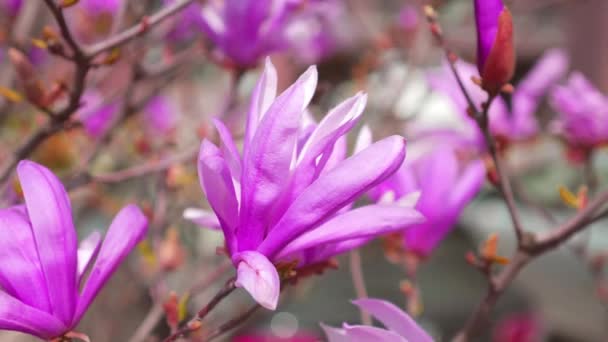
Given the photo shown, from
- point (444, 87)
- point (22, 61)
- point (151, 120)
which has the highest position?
point (22, 61)

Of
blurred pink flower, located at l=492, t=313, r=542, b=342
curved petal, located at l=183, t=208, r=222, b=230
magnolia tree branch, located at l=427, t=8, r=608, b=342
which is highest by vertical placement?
curved petal, located at l=183, t=208, r=222, b=230

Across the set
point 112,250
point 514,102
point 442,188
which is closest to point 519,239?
point 442,188

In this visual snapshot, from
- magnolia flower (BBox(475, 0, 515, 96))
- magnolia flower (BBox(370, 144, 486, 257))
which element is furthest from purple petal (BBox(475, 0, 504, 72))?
magnolia flower (BBox(370, 144, 486, 257))

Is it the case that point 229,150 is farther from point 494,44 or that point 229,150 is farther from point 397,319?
point 494,44

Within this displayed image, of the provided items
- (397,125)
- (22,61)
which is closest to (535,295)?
(397,125)

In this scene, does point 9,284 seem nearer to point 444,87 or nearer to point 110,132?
point 110,132

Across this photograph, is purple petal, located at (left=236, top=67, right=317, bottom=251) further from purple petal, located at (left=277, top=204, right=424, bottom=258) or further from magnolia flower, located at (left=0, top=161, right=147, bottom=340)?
magnolia flower, located at (left=0, top=161, right=147, bottom=340)

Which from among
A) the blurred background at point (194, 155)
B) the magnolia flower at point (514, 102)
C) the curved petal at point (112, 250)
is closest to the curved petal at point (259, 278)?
the curved petal at point (112, 250)
